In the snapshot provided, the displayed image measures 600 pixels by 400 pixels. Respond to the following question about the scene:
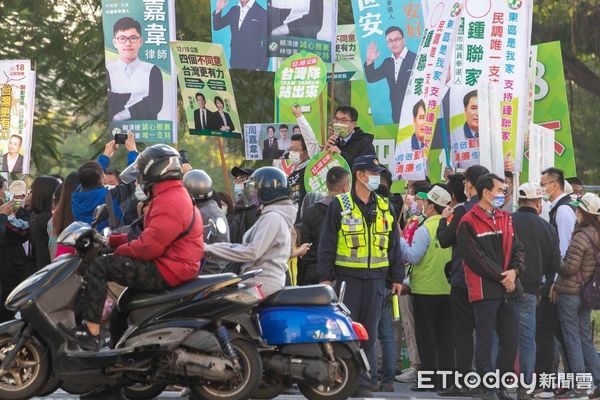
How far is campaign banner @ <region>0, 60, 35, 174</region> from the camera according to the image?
18.2 meters

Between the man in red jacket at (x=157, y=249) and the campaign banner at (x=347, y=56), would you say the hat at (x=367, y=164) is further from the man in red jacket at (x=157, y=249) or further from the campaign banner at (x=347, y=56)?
the campaign banner at (x=347, y=56)

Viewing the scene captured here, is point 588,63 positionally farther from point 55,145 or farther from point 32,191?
point 32,191

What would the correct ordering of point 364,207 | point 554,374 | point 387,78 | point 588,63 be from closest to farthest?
point 364,207, point 554,374, point 387,78, point 588,63

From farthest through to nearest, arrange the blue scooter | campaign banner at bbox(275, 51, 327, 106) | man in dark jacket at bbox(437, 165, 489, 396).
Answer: campaign banner at bbox(275, 51, 327, 106) < man in dark jacket at bbox(437, 165, 489, 396) < the blue scooter

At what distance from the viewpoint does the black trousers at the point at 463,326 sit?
1330 cm

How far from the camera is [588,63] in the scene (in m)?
32.2

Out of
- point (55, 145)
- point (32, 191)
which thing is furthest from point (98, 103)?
point (32, 191)

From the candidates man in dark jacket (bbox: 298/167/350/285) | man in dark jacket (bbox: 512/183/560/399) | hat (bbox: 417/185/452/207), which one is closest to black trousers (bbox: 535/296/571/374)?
man in dark jacket (bbox: 512/183/560/399)

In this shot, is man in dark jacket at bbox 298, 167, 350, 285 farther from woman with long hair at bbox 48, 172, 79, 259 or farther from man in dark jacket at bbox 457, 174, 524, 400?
woman with long hair at bbox 48, 172, 79, 259

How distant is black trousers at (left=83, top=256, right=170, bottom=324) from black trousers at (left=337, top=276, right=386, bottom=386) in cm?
251

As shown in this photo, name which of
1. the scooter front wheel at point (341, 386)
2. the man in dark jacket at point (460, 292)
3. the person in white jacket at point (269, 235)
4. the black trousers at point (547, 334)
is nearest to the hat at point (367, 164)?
the man in dark jacket at point (460, 292)

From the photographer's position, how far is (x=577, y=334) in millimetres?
13828

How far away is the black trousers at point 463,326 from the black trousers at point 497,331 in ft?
1.49

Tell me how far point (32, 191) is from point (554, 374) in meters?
5.26
